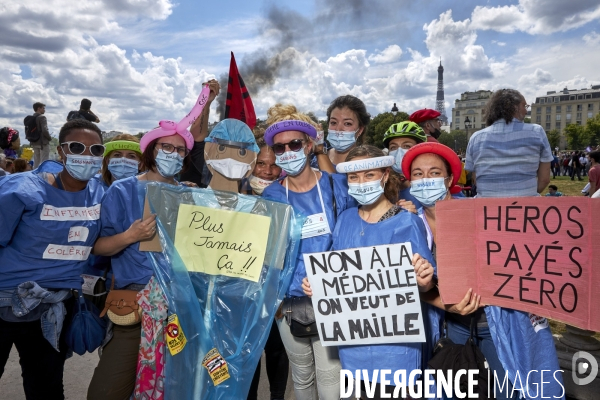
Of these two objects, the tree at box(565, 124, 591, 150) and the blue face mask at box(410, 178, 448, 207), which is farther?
the tree at box(565, 124, 591, 150)

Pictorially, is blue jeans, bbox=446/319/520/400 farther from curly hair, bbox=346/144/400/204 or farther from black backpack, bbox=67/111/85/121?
black backpack, bbox=67/111/85/121

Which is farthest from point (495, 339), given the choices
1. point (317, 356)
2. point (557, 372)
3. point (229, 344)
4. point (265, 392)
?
point (265, 392)

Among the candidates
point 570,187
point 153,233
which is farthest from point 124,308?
point 570,187

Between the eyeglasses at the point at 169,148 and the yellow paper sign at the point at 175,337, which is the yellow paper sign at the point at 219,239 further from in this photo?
the eyeglasses at the point at 169,148

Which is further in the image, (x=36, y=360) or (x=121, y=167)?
(x=121, y=167)

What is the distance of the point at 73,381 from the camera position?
4094 millimetres

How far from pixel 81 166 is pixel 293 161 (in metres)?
1.41

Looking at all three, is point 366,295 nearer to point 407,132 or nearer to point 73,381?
point 407,132

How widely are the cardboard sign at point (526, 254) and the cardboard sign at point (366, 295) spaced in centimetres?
24

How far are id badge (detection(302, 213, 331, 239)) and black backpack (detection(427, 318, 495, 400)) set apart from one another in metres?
0.98

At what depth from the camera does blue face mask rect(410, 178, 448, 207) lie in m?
2.73

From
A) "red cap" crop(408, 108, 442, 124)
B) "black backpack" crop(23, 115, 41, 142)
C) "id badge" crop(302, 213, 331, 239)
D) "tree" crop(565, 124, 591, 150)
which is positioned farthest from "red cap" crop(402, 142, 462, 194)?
"tree" crop(565, 124, 591, 150)

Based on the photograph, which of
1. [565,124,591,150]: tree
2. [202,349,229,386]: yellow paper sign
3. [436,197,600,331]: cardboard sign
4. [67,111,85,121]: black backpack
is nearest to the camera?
[436,197,600,331]: cardboard sign

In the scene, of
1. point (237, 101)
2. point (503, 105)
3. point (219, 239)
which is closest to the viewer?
point (219, 239)
